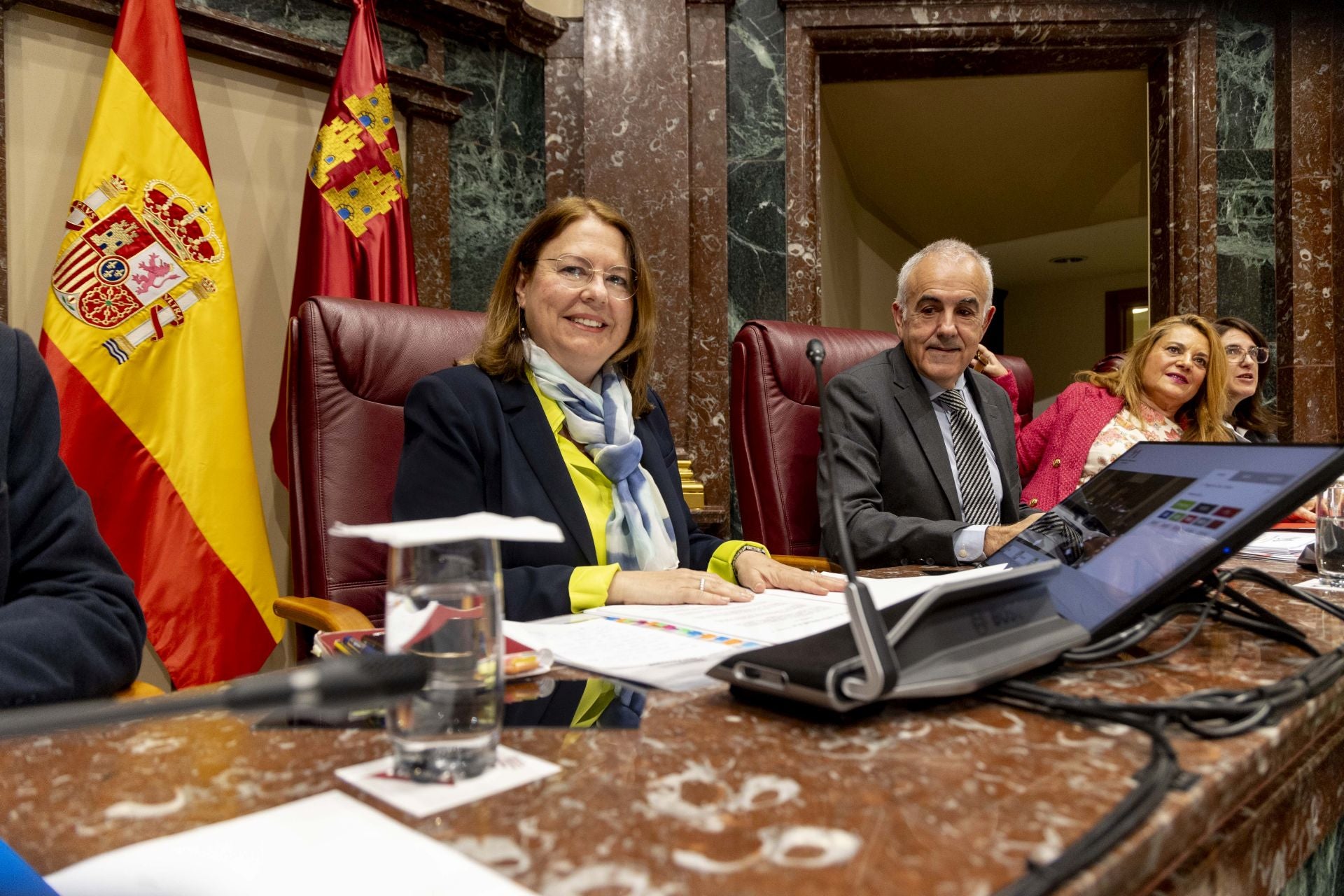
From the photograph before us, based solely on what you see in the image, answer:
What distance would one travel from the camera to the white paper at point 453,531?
1.49ft

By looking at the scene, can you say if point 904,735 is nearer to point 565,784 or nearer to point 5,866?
point 565,784

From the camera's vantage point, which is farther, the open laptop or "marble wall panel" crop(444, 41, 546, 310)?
"marble wall panel" crop(444, 41, 546, 310)

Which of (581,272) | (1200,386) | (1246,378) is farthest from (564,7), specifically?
(1246,378)

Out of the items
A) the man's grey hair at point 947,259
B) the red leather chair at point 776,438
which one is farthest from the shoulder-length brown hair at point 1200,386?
the red leather chair at point 776,438

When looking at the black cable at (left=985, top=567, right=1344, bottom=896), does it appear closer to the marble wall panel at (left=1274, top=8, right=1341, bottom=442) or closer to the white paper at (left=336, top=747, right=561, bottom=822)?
the white paper at (left=336, top=747, right=561, bottom=822)

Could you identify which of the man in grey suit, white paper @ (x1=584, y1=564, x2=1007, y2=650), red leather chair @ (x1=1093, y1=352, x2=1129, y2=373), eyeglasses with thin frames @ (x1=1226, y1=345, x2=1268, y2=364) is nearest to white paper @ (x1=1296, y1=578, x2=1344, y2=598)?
white paper @ (x1=584, y1=564, x2=1007, y2=650)

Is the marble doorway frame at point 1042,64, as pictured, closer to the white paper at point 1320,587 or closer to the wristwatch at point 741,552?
the wristwatch at point 741,552

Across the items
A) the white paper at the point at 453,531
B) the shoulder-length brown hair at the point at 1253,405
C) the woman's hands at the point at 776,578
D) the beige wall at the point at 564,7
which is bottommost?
the woman's hands at the point at 776,578

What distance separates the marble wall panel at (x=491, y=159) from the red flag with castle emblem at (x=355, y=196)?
1.56 ft

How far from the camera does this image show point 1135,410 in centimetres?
282

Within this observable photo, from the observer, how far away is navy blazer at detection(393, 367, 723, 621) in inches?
50.4

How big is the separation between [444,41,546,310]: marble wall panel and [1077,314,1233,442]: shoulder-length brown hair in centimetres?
213

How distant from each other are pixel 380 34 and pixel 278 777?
291 cm

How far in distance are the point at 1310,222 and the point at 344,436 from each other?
375 cm
